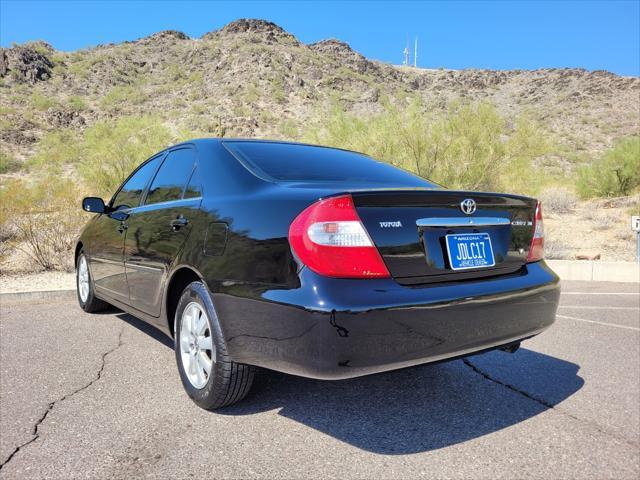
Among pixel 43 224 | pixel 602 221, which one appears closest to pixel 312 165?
pixel 43 224

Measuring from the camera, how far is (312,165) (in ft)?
10.8

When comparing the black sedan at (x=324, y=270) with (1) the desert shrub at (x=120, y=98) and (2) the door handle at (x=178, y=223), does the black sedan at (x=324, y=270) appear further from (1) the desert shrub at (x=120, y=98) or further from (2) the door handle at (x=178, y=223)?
(1) the desert shrub at (x=120, y=98)

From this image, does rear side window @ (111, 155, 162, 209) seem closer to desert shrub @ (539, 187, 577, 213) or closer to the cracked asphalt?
the cracked asphalt

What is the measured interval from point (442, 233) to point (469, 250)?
→ 20cm

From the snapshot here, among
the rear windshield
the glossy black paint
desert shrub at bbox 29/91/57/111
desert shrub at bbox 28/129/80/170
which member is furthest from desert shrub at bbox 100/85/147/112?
the glossy black paint

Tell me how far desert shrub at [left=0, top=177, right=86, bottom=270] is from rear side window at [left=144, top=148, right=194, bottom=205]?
18.8ft

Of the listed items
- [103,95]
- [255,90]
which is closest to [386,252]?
[255,90]

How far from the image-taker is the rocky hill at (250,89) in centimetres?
4291

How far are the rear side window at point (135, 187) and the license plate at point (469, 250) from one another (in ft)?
8.47

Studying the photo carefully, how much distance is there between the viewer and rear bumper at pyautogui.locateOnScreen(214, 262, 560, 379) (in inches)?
84.3

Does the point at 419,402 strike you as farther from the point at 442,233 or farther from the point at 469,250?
the point at 442,233

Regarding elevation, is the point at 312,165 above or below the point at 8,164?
below

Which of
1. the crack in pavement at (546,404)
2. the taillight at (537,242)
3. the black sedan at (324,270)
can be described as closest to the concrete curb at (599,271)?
the crack in pavement at (546,404)

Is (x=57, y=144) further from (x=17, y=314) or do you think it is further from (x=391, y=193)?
(x=391, y=193)
